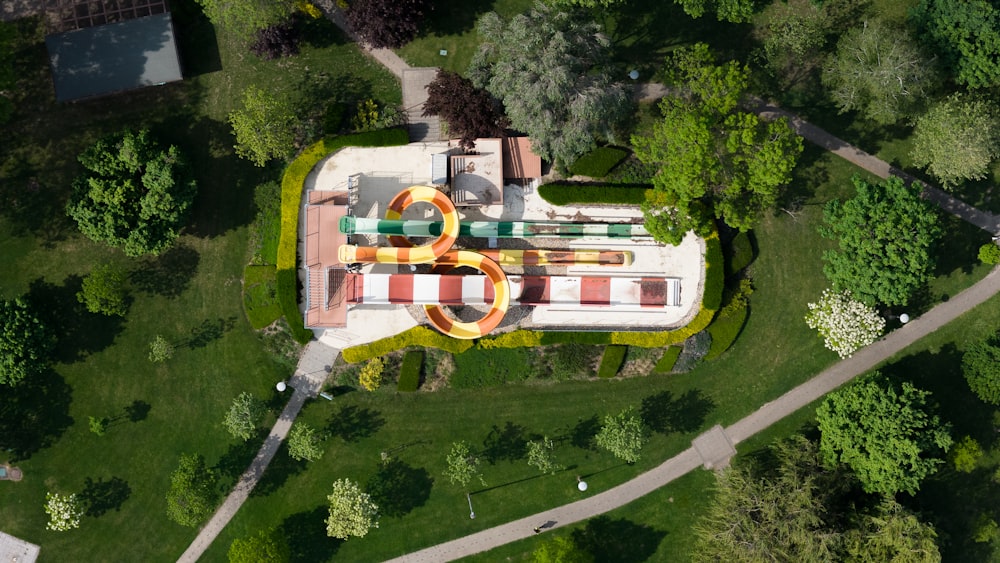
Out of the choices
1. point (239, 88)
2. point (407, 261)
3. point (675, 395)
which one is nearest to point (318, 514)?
point (407, 261)

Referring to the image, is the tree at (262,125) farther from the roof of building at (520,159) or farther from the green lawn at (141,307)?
the roof of building at (520,159)

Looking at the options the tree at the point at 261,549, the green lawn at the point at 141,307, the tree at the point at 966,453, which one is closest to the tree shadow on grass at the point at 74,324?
the green lawn at the point at 141,307

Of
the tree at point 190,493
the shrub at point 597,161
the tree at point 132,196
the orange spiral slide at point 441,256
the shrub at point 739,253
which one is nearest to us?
the tree at point 132,196

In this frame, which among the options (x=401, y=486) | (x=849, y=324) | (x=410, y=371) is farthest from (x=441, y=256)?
(x=849, y=324)

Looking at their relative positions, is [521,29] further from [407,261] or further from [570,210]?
[407,261]

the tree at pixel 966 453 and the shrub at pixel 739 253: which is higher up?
the shrub at pixel 739 253

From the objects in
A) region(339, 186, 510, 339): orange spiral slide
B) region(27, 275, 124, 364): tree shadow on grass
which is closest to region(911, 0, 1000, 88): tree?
region(339, 186, 510, 339): orange spiral slide

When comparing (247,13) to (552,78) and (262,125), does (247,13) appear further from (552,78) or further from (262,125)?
(552,78)

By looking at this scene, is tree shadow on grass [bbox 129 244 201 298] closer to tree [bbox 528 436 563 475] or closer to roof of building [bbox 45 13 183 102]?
roof of building [bbox 45 13 183 102]
